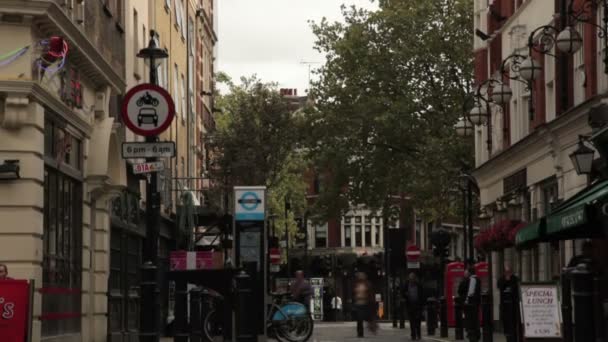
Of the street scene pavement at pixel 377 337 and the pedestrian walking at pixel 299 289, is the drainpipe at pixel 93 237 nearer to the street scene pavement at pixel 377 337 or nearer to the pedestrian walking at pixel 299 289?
the street scene pavement at pixel 377 337

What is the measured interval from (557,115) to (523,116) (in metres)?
5.57

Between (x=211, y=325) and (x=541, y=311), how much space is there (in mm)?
9943

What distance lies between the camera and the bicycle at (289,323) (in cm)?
3038

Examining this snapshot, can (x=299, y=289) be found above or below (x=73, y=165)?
below

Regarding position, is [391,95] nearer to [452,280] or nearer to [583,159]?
[452,280]

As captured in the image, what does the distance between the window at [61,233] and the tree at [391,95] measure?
3433 centimetres

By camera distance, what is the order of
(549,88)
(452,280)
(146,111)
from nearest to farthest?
(146,111) < (549,88) < (452,280)

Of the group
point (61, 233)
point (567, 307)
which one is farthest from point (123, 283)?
point (567, 307)

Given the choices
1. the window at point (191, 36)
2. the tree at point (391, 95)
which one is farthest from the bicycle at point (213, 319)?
the tree at point (391, 95)

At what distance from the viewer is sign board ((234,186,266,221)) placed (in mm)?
30391

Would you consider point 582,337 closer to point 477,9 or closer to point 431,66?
point 477,9

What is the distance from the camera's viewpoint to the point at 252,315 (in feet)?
65.5

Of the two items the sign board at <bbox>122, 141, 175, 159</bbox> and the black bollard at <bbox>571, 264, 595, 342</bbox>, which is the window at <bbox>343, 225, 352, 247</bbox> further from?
the black bollard at <bbox>571, 264, 595, 342</bbox>

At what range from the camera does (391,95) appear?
62.4 metres
